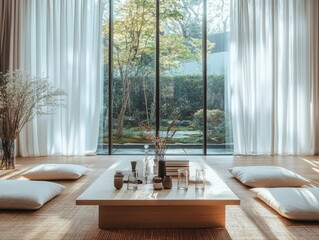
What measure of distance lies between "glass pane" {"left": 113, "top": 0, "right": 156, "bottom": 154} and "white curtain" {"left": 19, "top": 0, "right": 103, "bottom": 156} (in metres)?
0.32

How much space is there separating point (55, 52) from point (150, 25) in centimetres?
149

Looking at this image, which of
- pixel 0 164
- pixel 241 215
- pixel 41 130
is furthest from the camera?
pixel 41 130

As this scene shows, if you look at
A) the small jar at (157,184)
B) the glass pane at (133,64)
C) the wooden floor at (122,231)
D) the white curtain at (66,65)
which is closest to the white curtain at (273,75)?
the glass pane at (133,64)

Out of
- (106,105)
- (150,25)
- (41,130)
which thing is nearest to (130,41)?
(150,25)

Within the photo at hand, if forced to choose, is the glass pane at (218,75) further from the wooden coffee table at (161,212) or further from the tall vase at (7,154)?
the wooden coffee table at (161,212)

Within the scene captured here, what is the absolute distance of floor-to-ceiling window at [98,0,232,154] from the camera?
586 centimetres

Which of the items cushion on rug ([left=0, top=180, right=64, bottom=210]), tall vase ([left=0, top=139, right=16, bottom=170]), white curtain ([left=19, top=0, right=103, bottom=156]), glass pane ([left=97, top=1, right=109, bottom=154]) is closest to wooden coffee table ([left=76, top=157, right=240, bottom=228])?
cushion on rug ([left=0, top=180, right=64, bottom=210])

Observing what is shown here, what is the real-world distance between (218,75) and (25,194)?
3.86 metres

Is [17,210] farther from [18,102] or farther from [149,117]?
[149,117]

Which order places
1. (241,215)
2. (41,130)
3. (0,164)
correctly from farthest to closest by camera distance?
(41,130) < (0,164) < (241,215)

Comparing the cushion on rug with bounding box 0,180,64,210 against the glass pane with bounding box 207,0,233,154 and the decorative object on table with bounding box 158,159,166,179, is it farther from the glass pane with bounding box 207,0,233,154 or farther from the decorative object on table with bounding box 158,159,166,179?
the glass pane with bounding box 207,0,233,154

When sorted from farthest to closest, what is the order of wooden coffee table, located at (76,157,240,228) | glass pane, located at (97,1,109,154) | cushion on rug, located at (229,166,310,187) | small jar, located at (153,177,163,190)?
glass pane, located at (97,1,109,154) < cushion on rug, located at (229,166,310,187) < small jar, located at (153,177,163,190) < wooden coffee table, located at (76,157,240,228)

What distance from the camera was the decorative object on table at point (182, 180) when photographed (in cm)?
250

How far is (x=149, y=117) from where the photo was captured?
5.88 metres
